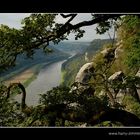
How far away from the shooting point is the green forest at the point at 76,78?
7.40m

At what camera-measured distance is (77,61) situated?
24.4 feet

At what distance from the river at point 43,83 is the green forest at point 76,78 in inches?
3.3

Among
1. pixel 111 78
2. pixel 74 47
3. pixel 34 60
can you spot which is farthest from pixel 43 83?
pixel 111 78

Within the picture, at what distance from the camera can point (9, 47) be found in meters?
8.27

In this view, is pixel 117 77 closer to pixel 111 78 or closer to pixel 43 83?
pixel 111 78

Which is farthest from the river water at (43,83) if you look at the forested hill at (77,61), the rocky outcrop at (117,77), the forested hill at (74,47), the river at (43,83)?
the rocky outcrop at (117,77)

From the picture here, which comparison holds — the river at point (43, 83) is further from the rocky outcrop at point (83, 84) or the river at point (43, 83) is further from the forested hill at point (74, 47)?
the rocky outcrop at point (83, 84)

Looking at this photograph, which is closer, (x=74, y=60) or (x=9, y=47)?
(x=74, y=60)

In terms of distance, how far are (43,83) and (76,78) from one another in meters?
0.59

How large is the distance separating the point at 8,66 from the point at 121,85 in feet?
6.69

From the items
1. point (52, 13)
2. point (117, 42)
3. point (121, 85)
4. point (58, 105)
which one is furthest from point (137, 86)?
point (52, 13)

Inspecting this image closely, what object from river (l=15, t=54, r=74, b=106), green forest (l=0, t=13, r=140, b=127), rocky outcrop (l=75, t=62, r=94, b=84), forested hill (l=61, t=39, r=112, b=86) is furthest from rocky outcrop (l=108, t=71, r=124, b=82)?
river (l=15, t=54, r=74, b=106)
